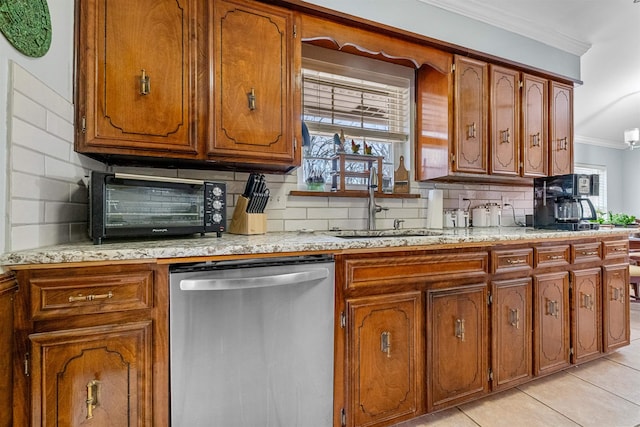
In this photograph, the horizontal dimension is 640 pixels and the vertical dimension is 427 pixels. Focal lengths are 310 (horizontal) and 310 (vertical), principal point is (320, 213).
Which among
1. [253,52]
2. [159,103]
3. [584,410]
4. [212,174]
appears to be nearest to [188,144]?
[159,103]

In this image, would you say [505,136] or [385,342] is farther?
[505,136]

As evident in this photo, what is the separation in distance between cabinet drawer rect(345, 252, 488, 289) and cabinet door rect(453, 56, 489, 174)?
2.56ft

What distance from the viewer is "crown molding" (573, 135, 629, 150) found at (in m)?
5.28

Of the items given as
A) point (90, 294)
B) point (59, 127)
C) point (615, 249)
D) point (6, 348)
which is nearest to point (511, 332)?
point (615, 249)

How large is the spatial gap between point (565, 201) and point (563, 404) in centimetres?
139

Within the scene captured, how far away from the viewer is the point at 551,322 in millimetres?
1982

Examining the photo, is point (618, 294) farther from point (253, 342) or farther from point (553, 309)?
point (253, 342)

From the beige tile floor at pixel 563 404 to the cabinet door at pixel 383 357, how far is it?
0.78ft

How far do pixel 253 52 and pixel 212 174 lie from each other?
72 cm

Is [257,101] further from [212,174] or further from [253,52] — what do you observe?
[212,174]

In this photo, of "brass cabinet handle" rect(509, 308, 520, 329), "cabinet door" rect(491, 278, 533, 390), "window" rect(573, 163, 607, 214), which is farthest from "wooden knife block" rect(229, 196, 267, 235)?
"window" rect(573, 163, 607, 214)

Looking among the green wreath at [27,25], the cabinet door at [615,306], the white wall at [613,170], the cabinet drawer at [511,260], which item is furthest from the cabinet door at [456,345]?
the white wall at [613,170]

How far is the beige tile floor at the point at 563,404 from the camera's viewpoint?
160 centimetres

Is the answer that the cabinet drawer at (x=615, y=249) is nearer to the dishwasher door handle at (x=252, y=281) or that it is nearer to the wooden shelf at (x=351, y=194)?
the wooden shelf at (x=351, y=194)
